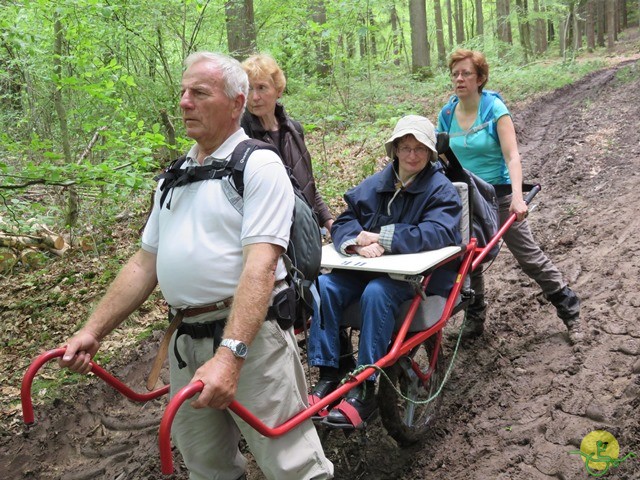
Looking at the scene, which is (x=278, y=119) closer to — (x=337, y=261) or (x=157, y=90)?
(x=337, y=261)

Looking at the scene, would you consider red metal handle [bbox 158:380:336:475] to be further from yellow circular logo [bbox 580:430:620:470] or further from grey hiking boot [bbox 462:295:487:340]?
grey hiking boot [bbox 462:295:487:340]

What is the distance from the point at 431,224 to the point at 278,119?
1582mm

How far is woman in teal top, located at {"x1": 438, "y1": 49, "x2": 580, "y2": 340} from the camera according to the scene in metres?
4.73

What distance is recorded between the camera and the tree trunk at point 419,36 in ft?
62.8

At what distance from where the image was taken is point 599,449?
3.42 meters

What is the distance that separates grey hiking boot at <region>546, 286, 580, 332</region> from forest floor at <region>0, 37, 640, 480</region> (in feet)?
0.36

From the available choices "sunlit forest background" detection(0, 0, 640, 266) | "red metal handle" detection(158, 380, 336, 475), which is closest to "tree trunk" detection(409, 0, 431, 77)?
"sunlit forest background" detection(0, 0, 640, 266)

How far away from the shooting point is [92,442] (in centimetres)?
455

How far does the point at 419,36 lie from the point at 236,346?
19206 millimetres

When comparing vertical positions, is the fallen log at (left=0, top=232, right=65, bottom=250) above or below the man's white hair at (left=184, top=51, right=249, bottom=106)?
below

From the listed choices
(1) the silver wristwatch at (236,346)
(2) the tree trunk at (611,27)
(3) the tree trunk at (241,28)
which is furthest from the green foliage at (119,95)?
(2) the tree trunk at (611,27)

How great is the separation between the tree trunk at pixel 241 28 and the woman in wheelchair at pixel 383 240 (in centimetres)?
736

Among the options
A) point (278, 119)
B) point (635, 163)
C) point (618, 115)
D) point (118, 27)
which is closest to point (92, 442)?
point (278, 119)

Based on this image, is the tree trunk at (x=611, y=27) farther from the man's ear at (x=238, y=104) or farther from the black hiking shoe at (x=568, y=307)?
the man's ear at (x=238, y=104)
